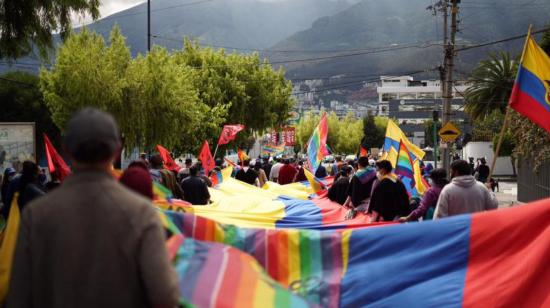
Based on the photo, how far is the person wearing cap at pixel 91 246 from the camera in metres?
3.27

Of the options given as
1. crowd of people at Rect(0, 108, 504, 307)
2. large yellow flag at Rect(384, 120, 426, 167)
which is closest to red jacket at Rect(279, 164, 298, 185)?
large yellow flag at Rect(384, 120, 426, 167)

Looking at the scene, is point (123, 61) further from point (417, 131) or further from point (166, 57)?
point (417, 131)

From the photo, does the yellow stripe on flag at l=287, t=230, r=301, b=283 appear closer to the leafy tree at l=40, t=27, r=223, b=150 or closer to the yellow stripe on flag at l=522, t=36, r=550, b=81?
the yellow stripe on flag at l=522, t=36, r=550, b=81

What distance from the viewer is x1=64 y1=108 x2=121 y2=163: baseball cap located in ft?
11.0

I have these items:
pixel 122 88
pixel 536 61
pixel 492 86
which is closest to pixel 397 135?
pixel 536 61

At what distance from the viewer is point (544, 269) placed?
21.0 feet

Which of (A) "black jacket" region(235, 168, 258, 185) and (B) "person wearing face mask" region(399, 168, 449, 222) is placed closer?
(B) "person wearing face mask" region(399, 168, 449, 222)

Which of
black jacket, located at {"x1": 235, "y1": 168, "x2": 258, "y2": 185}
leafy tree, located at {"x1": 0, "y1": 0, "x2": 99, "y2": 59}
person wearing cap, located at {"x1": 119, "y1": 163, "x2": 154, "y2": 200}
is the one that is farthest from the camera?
black jacket, located at {"x1": 235, "y1": 168, "x2": 258, "y2": 185}

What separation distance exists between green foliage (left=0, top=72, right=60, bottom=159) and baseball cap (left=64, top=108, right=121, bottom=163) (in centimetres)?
5556

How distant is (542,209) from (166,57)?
90.7 feet

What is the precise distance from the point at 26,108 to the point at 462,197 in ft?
173

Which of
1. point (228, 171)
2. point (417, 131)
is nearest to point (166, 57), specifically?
point (228, 171)

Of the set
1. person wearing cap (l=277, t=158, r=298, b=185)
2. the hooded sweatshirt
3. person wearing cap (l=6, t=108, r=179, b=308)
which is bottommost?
person wearing cap (l=277, t=158, r=298, b=185)

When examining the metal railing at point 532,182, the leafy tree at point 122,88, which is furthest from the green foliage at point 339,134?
the leafy tree at point 122,88
